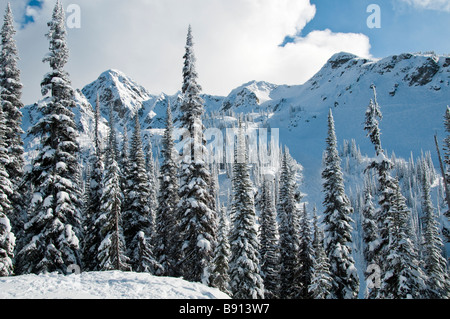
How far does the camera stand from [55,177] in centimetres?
1902

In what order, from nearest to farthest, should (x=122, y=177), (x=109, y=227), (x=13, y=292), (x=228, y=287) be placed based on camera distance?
(x=13, y=292)
(x=109, y=227)
(x=228, y=287)
(x=122, y=177)

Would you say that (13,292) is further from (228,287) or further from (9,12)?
(9,12)

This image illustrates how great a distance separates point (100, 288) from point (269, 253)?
1118 inches

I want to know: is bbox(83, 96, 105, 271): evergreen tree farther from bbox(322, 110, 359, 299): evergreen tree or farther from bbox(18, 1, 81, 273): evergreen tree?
bbox(322, 110, 359, 299): evergreen tree

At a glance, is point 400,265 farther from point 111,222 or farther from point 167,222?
point 111,222

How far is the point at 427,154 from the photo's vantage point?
177 meters

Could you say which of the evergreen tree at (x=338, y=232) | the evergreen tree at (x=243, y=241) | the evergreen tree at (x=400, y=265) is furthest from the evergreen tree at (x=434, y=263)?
the evergreen tree at (x=243, y=241)

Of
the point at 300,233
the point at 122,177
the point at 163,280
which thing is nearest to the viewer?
the point at 163,280

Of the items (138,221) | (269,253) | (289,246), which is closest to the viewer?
(138,221)

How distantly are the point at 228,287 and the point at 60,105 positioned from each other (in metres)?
21.1

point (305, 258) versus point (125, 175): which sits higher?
point (125, 175)

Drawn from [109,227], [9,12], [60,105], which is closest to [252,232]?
[109,227]

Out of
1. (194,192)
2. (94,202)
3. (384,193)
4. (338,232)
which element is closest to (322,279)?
(338,232)

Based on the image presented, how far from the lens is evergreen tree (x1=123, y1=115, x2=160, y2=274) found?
27469mm
